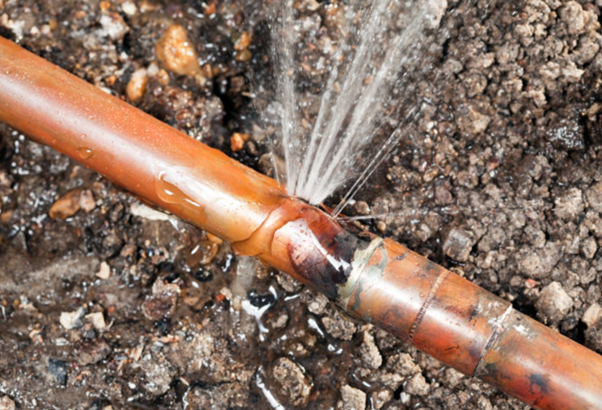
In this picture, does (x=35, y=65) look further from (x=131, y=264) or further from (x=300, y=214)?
(x=300, y=214)

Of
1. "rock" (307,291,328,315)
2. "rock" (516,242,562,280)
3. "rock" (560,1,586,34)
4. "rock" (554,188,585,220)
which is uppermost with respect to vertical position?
"rock" (560,1,586,34)

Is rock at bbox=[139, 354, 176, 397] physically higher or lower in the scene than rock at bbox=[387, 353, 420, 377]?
lower

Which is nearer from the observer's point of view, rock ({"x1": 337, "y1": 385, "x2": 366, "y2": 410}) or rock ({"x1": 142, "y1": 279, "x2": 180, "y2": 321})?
rock ({"x1": 337, "y1": 385, "x2": 366, "y2": 410})

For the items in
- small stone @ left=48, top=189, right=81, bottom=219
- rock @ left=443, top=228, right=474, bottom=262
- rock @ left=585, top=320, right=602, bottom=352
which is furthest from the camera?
small stone @ left=48, top=189, right=81, bottom=219

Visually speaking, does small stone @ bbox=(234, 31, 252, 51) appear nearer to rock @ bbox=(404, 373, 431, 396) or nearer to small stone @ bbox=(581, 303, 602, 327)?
rock @ bbox=(404, 373, 431, 396)

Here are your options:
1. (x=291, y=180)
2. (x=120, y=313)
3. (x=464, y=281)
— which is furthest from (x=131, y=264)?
(x=464, y=281)

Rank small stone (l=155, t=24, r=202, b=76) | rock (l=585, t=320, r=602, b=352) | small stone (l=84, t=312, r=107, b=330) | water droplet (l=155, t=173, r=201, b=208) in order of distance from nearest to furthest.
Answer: water droplet (l=155, t=173, r=201, b=208) → rock (l=585, t=320, r=602, b=352) → small stone (l=84, t=312, r=107, b=330) → small stone (l=155, t=24, r=202, b=76)

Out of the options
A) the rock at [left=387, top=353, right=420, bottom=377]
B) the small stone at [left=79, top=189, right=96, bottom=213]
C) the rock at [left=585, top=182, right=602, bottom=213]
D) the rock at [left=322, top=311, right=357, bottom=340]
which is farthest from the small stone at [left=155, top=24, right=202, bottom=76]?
the rock at [left=585, top=182, right=602, bottom=213]

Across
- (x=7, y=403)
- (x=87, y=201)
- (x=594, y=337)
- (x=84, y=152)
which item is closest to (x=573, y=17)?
(x=594, y=337)

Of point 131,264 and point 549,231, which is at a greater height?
point 549,231
